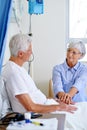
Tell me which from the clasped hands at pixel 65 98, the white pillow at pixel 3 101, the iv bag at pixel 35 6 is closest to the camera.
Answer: the white pillow at pixel 3 101

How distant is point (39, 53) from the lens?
12.4ft

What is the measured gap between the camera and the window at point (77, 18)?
3.76 metres

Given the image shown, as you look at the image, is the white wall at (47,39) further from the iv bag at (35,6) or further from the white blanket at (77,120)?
the white blanket at (77,120)

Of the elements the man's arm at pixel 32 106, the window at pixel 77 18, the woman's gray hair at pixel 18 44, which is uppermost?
the window at pixel 77 18

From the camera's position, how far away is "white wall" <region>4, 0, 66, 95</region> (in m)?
3.70

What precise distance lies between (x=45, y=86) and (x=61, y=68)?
3.48 feet

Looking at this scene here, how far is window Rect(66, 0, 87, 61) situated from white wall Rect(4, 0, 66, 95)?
0.11 metres

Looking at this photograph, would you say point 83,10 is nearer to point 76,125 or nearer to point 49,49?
point 49,49

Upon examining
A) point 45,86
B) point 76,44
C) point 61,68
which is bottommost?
point 45,86

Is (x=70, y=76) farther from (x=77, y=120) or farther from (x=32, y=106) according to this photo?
(x=32, y=106)

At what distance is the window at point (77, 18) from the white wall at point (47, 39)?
0.11 m

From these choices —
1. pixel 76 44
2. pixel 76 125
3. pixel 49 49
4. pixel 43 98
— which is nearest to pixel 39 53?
pixel 49 49

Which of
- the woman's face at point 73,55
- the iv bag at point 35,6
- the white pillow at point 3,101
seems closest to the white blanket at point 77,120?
the white pillow at point 3,101

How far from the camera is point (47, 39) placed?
3752mm
